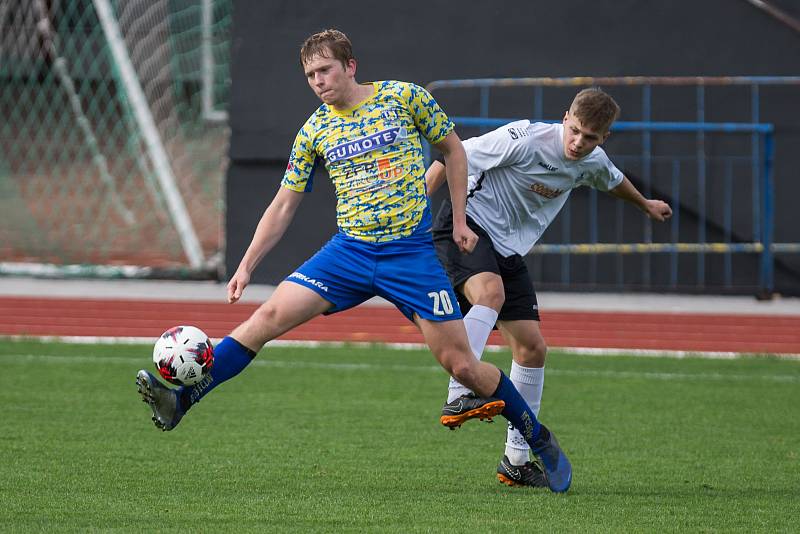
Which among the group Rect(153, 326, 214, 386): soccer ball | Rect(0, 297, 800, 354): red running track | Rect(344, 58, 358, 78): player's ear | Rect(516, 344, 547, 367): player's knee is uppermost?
Rect(344, 58, 358, 78): player's ear

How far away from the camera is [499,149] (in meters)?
6.14

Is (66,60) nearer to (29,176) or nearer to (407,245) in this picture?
(29,176)

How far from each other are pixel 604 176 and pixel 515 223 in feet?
1.55

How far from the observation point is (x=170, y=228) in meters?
18.2

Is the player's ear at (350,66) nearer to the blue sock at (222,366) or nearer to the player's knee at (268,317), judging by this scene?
the player's knee at (268,317)

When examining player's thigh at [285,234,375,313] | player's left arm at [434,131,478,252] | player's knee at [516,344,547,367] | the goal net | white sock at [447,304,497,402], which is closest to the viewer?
player's thigh at [285,234,375,313]

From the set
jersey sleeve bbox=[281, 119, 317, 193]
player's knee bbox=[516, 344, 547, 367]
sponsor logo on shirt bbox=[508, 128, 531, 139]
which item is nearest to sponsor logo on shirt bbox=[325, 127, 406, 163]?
jersey sleeve bbox=[281, 119, 317, 193]

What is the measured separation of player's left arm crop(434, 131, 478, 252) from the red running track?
18.1 feet

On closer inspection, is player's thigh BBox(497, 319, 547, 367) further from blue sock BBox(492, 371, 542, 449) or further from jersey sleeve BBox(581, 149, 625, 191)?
jersey sleeve BBox(581, 149, 625, 191)

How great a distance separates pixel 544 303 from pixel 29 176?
11571 mm

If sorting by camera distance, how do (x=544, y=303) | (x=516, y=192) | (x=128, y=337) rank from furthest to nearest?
(x=544, y=303) → (x=128, y=337) → (x=516, y=192)

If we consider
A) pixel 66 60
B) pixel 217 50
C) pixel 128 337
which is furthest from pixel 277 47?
pixel 66 60

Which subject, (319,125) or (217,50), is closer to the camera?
(319,125)

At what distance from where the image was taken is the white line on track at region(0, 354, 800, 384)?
31.0 ft
